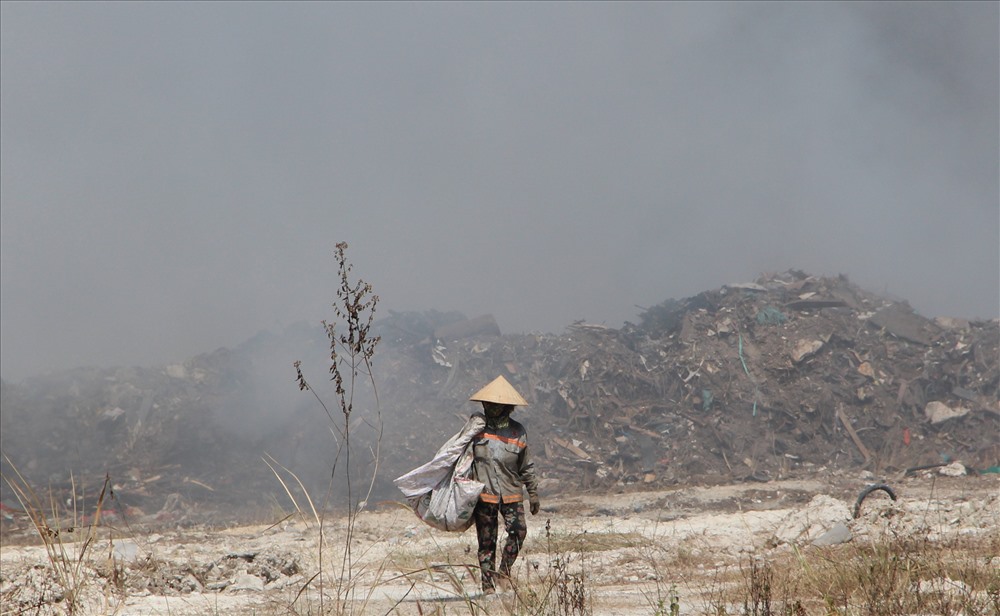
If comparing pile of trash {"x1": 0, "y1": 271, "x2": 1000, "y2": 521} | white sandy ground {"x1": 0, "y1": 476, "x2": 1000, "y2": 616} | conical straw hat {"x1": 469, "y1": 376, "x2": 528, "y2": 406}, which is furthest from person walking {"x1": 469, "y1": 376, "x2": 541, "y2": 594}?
pile of trash {"x1": 0, "y1": 271, "x2": 1000, "y2": 521}

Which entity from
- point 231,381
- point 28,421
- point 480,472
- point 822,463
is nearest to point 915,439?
point 822,463

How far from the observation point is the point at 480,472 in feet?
19.5

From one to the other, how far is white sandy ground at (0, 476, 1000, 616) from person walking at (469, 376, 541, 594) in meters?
0.27

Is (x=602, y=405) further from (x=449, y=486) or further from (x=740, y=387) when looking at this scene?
(x=449, y=486)

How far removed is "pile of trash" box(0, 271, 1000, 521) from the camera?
56.5 feet

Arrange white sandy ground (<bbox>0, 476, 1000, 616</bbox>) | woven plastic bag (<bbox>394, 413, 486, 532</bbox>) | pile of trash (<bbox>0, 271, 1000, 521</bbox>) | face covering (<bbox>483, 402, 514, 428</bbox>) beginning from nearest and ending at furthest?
white sandy ground (<bbox>0, 476, 1000, 616</bbox>) → woven plastic bag (<bbox>394, 413, 486, 532</bbox>) → face covering (<bbox>483, 402, 514, 428</bbox>) → pile of trash (<bbox>0, 271, 1000, 521</bbox>)

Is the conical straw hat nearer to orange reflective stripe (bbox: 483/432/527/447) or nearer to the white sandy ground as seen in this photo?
orange reflective stripe (bbox: 483/432/527/447)

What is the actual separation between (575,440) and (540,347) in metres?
5.03

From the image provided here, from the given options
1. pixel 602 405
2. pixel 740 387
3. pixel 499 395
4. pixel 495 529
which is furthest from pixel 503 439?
pixel 740 387

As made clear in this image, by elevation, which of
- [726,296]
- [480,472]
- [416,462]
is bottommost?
[416,462]

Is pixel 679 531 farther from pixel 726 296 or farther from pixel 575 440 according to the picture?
pixel 726 296

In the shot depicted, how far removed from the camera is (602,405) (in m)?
19.3

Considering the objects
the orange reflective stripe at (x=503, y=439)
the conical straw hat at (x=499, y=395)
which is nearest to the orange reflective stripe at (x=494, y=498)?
the orange reflective stripe at (x=503, y=439)

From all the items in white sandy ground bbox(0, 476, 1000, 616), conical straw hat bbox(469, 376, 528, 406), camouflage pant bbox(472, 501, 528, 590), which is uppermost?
conical straw hat bbox(469, 376, 528, 406)
